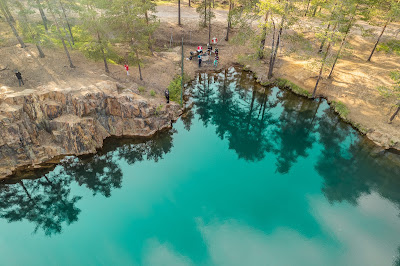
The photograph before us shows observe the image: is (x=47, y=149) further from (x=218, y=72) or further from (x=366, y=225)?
(x=366, y=225)

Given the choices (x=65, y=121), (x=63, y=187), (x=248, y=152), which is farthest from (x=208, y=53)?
(x=63, y=187)

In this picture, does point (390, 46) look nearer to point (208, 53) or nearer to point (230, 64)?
point (230, 64)

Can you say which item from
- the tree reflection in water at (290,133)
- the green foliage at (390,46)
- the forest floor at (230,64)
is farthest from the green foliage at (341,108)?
the green foliage at (390,46)

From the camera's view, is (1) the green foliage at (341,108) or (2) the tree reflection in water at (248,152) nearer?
(2) the tree reflection in water at (248,152)

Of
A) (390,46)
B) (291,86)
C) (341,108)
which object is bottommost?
(341,108)

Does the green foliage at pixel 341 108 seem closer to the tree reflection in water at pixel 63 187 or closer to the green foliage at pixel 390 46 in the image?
the green foliage at pixel 390 46

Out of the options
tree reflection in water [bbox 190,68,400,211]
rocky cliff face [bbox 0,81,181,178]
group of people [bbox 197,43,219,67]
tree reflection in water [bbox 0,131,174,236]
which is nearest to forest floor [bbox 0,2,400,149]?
group of people [bbox 197,43,219,67]

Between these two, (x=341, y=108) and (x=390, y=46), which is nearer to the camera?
(x=341, y=108)
